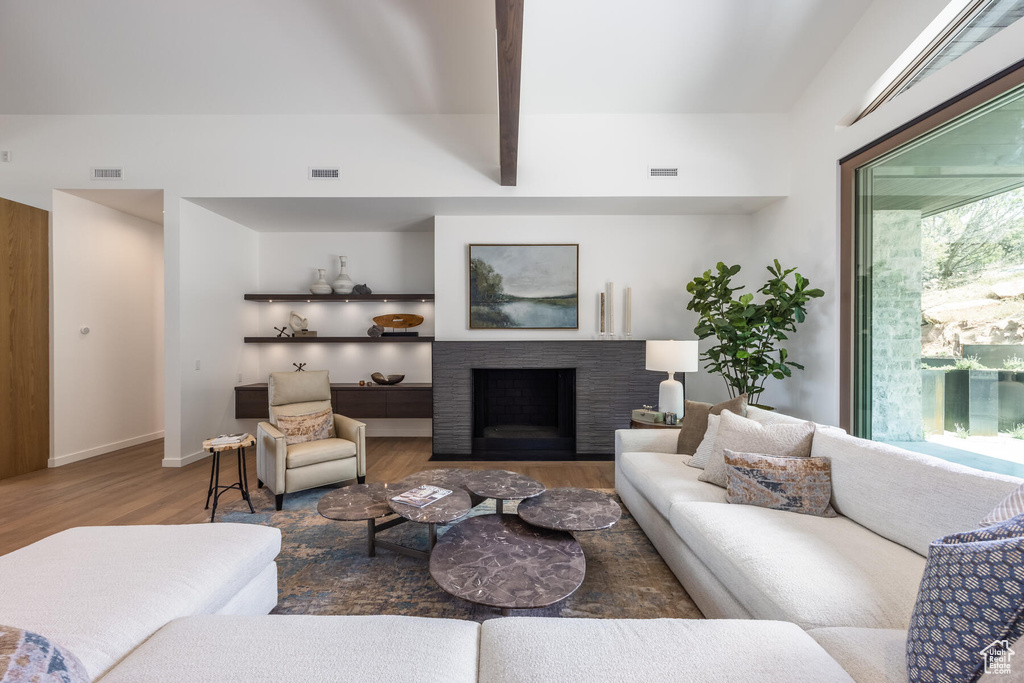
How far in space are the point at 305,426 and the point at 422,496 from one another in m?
1.62

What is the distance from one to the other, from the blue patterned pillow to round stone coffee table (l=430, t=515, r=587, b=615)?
3.13 feet

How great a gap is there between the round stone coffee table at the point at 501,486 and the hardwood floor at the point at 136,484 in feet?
3.83

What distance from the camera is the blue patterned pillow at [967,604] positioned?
0.82 m

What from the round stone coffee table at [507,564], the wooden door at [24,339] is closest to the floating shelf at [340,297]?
the wooden door at [24,339]

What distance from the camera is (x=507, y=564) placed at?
5.88 feet

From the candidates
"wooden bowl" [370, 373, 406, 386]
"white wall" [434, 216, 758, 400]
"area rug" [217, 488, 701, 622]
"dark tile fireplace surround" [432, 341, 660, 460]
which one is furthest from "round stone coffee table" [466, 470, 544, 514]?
"wooden bowl" [370, 373, 406, 386]

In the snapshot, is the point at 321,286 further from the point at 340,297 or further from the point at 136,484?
the point at 136,484

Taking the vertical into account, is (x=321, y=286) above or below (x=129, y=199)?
below

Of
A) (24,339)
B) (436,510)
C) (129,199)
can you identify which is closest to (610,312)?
(436,510)

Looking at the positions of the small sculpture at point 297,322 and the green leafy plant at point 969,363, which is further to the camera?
the small sculpture at point 297,322

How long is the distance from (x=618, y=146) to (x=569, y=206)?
2.35 feet

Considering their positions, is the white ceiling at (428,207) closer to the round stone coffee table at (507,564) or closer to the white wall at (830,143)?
the white wall at (830,143)

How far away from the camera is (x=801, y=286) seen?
143 inches

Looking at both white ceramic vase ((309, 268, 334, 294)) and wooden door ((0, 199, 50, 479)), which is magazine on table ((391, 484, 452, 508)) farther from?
wooden door ((0, 199, 50, 479))
